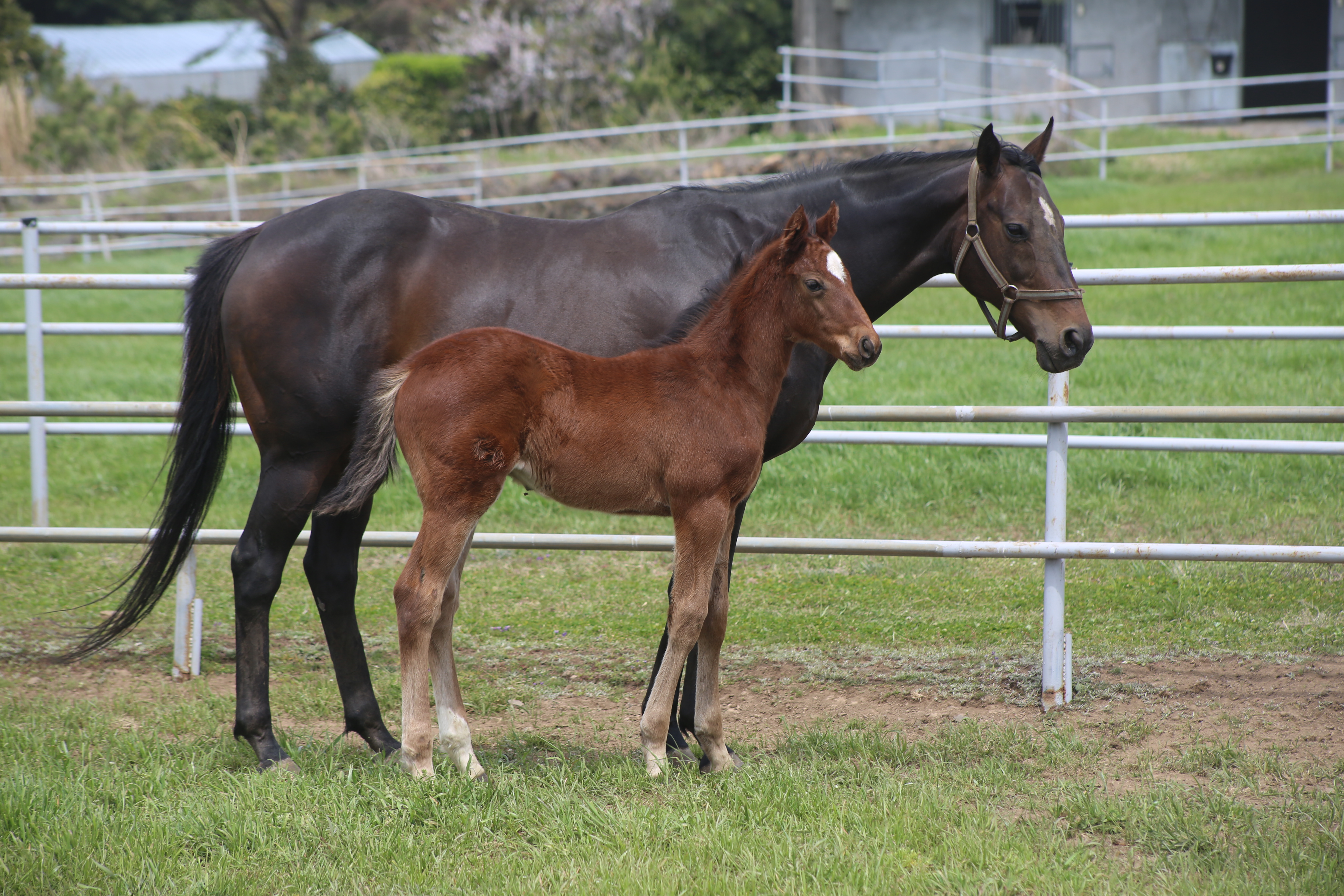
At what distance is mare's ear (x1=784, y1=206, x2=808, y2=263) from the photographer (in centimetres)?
317

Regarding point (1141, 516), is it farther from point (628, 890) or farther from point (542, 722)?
point (628, 890)

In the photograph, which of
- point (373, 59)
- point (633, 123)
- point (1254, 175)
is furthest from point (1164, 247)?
point (373, 59)

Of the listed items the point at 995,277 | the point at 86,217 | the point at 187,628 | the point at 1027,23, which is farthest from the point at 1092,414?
the point at 1027,23

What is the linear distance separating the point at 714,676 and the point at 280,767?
1378mm

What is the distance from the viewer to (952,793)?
10.7 feet

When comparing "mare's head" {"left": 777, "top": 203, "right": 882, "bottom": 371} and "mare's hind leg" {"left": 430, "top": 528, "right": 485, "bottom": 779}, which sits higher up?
"mare's head" {"left": 777, "top": 203, "right": 882, "bottom": 371}

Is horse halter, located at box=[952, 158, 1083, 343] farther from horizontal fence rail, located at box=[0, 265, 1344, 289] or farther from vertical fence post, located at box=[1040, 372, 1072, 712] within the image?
vertical fence post, located at box=[1040, 372, 1072, 712]

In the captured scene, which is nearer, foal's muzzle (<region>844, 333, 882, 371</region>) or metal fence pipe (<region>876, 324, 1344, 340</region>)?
foal's muzzle (<region>844, 333, 882, 371</region>)

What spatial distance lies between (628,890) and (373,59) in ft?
106

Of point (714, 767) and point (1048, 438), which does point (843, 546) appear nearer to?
point (1048, 438)

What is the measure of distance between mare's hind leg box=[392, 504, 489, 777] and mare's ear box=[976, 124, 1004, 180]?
187cm

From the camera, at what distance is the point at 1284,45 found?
22.9m

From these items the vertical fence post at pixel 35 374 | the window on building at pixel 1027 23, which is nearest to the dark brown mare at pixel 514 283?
the vertical fence post at pixel 35 374

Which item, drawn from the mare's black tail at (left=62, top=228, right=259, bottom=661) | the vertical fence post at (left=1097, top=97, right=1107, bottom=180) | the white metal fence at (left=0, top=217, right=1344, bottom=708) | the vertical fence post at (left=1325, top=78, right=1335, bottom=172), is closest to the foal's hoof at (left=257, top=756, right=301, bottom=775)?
the mare's black tail at (left=62, top=228, right=259, bottom=661)
